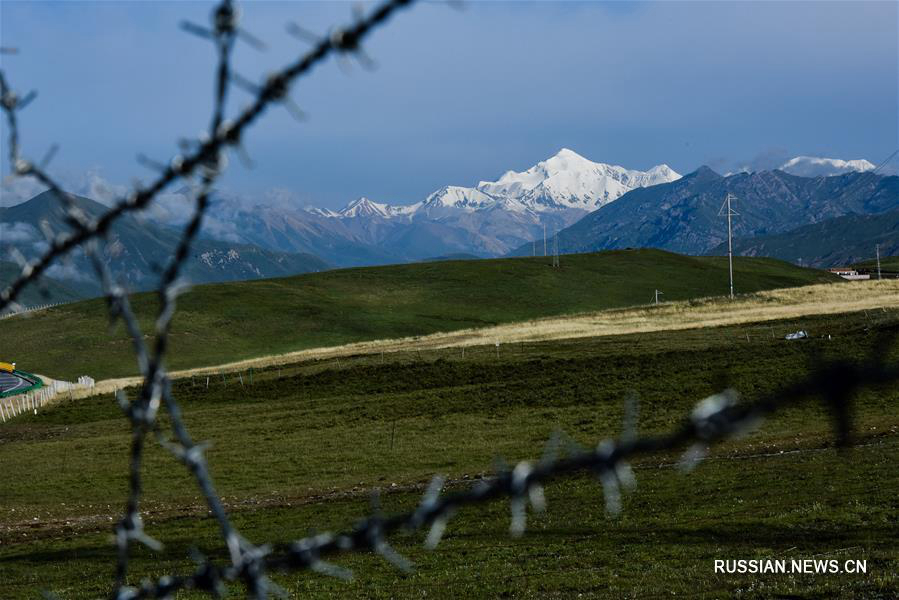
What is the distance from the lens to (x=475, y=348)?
78562 millimetres

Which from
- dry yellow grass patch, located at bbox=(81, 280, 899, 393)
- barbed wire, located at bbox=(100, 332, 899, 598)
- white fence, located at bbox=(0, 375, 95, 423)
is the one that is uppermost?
barbed wire, located at bbox=(100, 332, 899, 598)

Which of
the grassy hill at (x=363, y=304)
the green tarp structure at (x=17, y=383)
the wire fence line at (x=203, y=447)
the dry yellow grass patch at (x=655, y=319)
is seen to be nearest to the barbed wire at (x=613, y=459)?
the wire fence line at (x=203, y=447)

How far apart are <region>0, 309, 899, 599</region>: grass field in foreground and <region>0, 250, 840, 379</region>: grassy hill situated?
46551 millimetres

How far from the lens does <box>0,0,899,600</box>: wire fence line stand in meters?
1.32

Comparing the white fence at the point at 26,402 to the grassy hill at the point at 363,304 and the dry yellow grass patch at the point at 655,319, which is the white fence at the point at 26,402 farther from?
the grassy hill at the point at 363,304

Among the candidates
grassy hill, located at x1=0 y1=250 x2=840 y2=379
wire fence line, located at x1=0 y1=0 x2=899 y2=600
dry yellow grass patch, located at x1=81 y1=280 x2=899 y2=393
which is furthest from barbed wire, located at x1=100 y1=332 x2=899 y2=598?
grassy hill, located at x1=0 y1=250 x2=840 y2=379

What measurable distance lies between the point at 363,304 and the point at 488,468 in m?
110

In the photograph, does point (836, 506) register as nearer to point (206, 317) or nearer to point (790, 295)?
point (790, 295)

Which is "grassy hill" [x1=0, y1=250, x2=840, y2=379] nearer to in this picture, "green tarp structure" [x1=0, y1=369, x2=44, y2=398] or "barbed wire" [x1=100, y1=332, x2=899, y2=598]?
"green tarp structure" [x1=0, y1=369, x2=44, y2=398]

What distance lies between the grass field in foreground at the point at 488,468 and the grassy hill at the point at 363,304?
4655 cm

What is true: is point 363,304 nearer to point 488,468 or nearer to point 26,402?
point 26,402

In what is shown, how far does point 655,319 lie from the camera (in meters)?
92.9

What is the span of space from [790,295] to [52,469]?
88.0 meters

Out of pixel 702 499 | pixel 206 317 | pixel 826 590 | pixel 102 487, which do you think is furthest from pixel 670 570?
pixel 206 317
